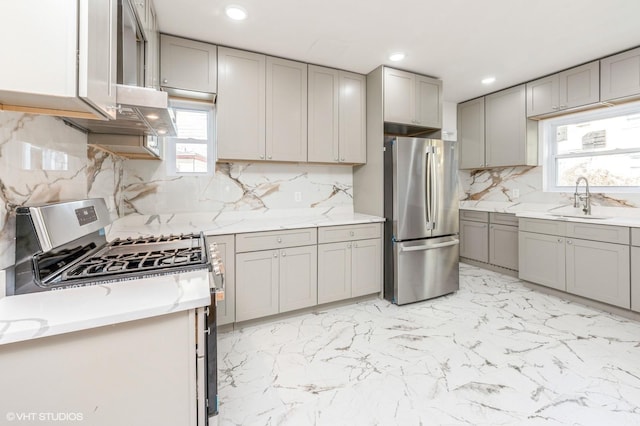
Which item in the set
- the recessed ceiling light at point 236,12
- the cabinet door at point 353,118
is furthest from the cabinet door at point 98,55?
the cabinet door at point 353,118

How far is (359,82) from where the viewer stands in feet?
11.0

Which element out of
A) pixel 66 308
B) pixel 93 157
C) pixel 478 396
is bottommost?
pixel 478 396

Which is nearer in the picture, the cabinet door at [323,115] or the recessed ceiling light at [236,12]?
the recessed ceiling light at [236,12]

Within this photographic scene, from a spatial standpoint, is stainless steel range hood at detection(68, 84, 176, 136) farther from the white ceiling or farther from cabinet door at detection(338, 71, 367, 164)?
cabinet door at detection(338, 71, 367, 164)

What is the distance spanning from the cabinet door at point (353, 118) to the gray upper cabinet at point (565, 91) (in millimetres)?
2111

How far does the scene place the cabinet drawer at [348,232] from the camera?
112 inches

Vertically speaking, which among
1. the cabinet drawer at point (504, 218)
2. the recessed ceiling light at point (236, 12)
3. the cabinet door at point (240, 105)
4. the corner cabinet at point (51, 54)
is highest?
the recessed ceiling light at point (236, 12)

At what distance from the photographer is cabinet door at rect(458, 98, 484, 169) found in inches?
165

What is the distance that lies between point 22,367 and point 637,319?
416cm

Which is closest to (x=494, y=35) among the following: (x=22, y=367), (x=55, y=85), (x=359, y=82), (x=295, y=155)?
(x=359, y=82)

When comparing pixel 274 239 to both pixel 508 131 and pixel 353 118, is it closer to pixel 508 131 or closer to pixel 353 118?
pixel 353 118

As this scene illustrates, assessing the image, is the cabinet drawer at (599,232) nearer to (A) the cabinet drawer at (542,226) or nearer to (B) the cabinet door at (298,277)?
(A) the cabinet drawer at (542,226)

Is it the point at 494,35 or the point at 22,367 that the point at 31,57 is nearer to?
the point at 22,367

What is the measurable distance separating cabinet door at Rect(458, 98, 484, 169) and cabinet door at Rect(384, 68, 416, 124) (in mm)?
1518
